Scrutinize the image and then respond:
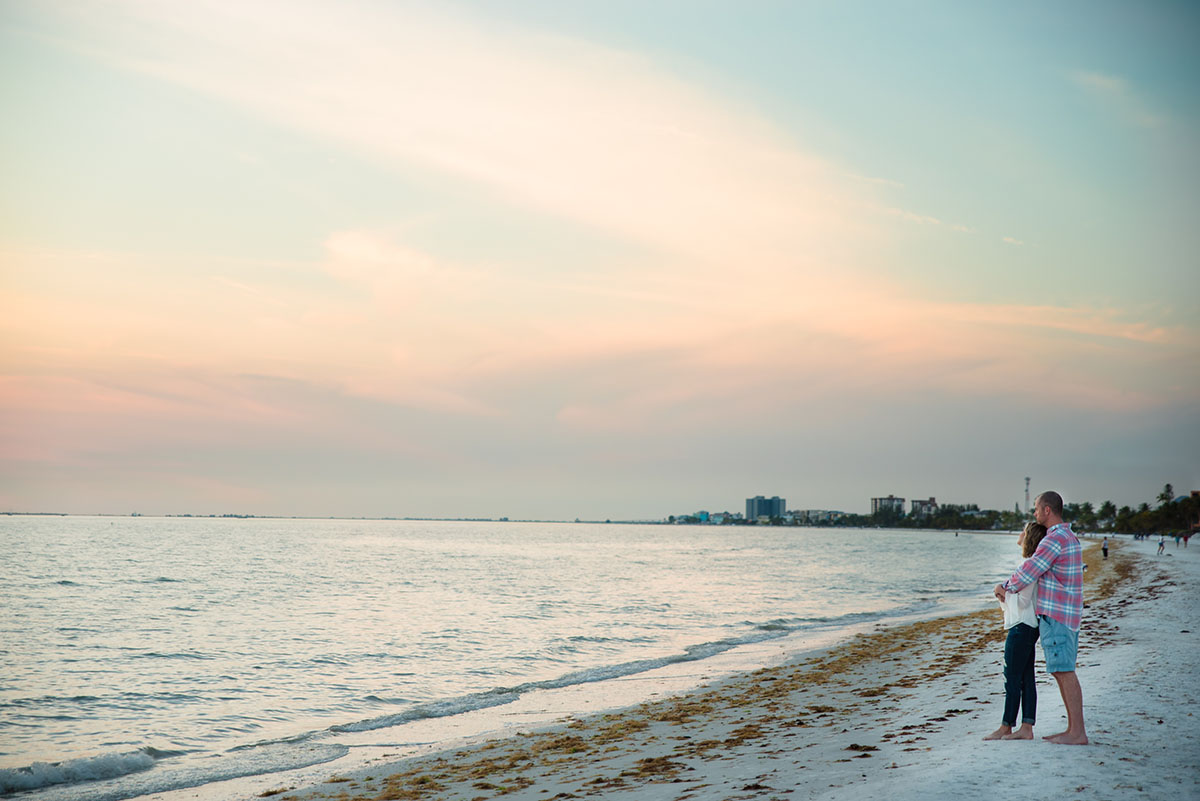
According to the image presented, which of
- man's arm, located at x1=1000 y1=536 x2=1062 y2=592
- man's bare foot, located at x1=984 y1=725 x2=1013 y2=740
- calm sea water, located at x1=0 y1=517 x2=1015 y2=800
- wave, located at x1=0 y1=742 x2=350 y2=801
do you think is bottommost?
calm sea water, located at x1=0 y1=517 x2=1015 y2=800

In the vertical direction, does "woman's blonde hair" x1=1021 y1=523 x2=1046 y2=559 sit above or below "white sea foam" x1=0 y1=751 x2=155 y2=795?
above

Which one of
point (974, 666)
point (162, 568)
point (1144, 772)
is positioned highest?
point (1144, 772)

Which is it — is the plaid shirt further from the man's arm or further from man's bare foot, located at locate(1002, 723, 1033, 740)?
man's bare foot, located at locate(1002, 723, 1033, 740)

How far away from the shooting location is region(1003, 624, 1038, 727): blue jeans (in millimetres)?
8609

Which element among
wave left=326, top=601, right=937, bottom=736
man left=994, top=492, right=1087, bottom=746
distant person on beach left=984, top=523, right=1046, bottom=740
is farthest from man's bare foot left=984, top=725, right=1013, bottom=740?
wave left=326, top=601, right=937, bottom=736

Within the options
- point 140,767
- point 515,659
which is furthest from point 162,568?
point 140,767

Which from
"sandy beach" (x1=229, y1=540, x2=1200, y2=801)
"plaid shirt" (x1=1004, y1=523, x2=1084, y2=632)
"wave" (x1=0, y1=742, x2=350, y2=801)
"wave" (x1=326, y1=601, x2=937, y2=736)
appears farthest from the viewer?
"wave" (x1=326, y1=601, x2=937, y2=736)

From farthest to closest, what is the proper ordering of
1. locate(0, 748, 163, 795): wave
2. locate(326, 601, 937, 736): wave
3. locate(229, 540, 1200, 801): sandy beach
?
locate(326, 601, 937, 736): wave, locate(0, 748, 163, 795): wave, locate(229, 540, 1200, 801): sandy beach

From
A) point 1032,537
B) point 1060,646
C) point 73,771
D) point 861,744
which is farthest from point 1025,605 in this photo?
point 73,771

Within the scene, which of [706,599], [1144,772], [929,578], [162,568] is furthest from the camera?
[162,568]

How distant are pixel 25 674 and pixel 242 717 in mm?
10978

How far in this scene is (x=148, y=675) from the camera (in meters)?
24.2

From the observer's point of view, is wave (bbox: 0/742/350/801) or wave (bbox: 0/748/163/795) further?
wave (bbox: 0/748/163/795)

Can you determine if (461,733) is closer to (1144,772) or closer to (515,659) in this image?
(515,659)
